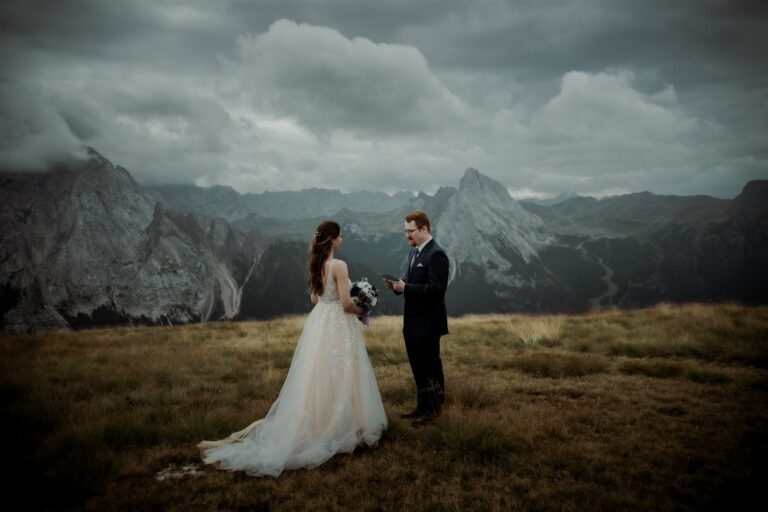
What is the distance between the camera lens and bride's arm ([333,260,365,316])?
618 centimetres

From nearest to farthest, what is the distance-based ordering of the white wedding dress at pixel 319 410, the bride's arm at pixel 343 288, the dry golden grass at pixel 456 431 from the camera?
1. the dry golden grass at pixel 456 431
2. the white wedding dress at pixel 319 410
3. the bride's arm at pixel 343 288

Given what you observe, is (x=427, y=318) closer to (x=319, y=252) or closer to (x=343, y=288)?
(x=343, y=288)

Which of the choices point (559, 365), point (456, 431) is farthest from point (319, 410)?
point (559, 365)

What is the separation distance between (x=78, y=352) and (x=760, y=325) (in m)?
21.1

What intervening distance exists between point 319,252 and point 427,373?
9.05 feet

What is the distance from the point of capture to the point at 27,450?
5.86 m

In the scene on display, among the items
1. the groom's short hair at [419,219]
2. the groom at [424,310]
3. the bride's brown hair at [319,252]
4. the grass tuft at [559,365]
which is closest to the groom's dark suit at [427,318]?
the groom at [424,310]

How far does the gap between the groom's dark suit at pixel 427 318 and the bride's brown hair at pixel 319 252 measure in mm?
1322

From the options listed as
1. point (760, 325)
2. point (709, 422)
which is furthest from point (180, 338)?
point (760, 325)

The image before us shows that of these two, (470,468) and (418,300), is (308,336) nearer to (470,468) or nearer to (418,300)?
(418,300)

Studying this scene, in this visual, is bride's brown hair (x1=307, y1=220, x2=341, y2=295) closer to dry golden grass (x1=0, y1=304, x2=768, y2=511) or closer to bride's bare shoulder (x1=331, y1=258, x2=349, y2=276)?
bride's bare shoulder (x1=331, y1=258, x2=349, y2=276)

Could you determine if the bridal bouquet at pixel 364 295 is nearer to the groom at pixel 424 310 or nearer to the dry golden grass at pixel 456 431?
the groom at pixel 424 310

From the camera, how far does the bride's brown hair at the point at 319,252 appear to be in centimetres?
627

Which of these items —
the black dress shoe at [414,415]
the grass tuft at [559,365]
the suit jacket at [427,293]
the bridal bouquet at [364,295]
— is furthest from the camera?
the grass tuft at [559,365]
